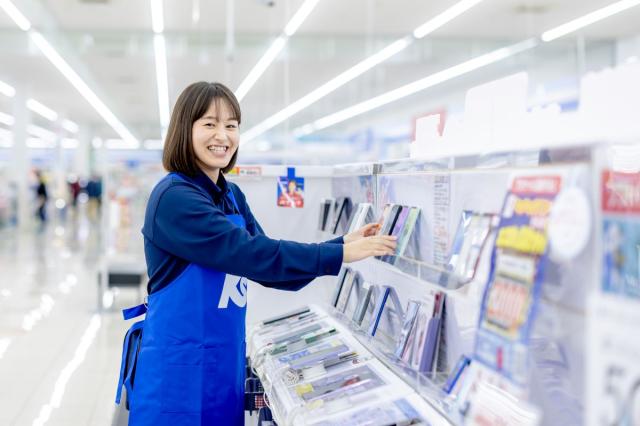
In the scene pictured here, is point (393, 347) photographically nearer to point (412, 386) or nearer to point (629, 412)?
point (412, 386)

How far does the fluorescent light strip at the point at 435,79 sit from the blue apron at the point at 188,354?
9.52m

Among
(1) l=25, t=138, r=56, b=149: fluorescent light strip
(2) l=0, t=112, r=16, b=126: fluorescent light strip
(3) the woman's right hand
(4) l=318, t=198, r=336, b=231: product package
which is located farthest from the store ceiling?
(1) l=25, t=138, r=56, b=149: fluorescent light strip

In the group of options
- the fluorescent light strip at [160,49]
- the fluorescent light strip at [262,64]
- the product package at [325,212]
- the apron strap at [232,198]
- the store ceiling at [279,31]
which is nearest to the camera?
the apron strap at [232,198]

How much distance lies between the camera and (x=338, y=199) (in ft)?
9.93

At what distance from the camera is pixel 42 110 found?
882 inches

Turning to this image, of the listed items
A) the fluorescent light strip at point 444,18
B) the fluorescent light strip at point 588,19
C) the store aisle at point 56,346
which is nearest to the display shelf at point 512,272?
→ the store aisle at point 56,346

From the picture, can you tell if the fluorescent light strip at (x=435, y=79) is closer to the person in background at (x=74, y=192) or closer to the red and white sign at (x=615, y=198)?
the red and white sign at (x=615, y=198)

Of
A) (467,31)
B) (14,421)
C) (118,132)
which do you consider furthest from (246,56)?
(118,132)

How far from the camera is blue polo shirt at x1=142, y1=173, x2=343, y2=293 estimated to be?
6.40 ft

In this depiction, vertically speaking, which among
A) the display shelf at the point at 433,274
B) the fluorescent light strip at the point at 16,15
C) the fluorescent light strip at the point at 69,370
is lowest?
the fluorescent light strip at the point at 69,370

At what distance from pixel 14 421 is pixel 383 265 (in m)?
2.87

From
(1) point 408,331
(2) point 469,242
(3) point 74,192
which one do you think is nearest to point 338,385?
(1) point 408,331

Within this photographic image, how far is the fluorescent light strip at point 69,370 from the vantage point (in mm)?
4150

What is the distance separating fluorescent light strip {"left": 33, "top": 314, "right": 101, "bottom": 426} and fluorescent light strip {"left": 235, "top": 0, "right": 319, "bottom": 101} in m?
3.30
